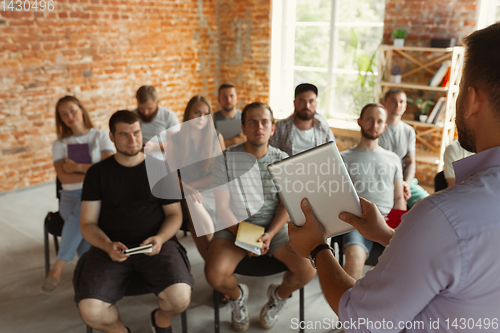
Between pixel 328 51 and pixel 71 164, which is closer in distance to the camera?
pixel 71 164

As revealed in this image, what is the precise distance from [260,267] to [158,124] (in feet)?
7.94

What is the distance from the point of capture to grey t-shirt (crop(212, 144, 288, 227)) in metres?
2.46

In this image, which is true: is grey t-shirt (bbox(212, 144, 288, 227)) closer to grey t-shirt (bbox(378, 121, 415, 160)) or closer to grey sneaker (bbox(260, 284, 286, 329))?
grey sneaker (bbox(260, 284, 286, 329))

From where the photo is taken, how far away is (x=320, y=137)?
350 cm

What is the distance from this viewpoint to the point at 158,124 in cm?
420

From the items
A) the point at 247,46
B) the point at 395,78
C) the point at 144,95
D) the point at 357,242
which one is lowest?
the point at 357,242

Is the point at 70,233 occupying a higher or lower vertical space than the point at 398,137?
lower

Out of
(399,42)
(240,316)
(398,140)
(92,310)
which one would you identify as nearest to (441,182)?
(398,140)

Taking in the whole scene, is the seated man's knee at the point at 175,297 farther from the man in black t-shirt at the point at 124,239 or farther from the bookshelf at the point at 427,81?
the bookshelf at the point at 427,81

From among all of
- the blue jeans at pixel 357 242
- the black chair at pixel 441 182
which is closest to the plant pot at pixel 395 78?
the black chair at pixel 441 182

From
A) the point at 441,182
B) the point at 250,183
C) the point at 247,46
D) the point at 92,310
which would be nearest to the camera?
the point at 92,310

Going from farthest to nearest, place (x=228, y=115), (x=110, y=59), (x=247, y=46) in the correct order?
(x=247, y=46)
(x=110, y=59)
(x=228, y=115)

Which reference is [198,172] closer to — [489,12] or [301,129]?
[301,129]

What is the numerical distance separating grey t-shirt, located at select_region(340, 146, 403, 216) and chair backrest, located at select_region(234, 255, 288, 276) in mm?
757
